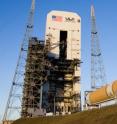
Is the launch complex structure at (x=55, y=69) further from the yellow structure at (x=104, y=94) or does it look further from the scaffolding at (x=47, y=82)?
the yellow structure at (x=104, y=94)

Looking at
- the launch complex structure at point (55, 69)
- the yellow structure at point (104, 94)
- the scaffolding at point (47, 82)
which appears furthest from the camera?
the launch complex structure at point (55, 69)

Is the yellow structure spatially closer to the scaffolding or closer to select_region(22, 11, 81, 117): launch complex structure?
select_region(22, 11, 81, 117): launch complex structure

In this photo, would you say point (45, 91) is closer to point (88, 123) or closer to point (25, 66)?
point (25, 66)

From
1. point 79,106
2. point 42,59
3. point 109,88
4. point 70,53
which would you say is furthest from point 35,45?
point 109,88

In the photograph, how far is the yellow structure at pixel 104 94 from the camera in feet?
162

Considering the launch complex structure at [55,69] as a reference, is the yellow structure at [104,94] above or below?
below

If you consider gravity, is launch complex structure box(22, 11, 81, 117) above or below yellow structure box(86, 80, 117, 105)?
above

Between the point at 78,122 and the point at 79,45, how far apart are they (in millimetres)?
56317

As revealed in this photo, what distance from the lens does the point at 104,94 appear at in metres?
51.9

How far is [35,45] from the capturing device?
8975 cm

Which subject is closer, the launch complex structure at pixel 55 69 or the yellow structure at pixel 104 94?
the yellow structure at pixel 104 94

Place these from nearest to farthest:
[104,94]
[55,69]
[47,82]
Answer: [104,94] → [47,82] → [55,69]

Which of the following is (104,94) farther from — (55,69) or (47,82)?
(55,69)

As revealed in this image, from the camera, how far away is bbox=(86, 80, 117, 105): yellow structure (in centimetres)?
4948
